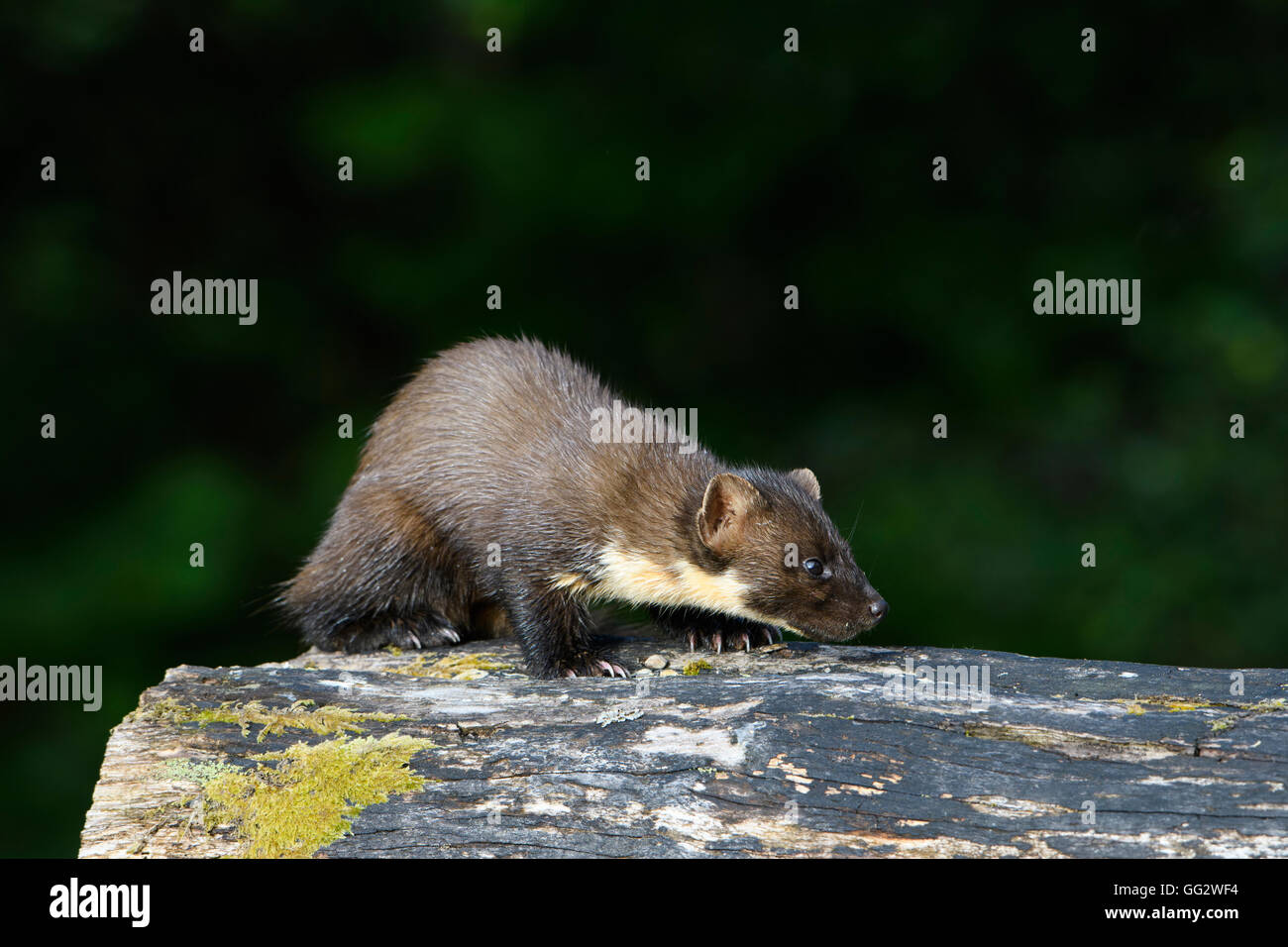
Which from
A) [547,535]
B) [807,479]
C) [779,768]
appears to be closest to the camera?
[779,768]

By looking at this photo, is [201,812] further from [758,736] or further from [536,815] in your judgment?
[758,736]

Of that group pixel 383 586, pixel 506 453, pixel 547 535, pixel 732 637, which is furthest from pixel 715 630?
pixel 383 586

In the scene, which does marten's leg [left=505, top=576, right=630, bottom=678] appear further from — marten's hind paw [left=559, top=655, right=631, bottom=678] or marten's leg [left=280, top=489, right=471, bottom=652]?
marten's leg [left=280, top=489, right=471, bottom=652]

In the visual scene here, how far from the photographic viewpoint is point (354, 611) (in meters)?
6.78

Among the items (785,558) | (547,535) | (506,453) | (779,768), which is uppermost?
(506,453)

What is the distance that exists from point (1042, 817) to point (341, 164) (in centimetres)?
717

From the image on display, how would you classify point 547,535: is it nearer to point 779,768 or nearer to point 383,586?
Answer: point 383,586

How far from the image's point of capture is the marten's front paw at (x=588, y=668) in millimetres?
5953

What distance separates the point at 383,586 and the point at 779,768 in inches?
108

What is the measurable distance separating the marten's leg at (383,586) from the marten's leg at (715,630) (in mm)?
1102

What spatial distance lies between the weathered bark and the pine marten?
0.60 metres

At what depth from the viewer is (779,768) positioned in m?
4.68

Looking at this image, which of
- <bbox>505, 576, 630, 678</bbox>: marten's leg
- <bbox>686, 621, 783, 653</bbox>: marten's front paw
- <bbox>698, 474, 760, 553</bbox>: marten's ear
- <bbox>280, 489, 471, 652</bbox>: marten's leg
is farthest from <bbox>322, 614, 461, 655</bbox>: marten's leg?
<bbox>698, 474, 760, 553</bbox>: marten's ear

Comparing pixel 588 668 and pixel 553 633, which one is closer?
pixel 588 668
